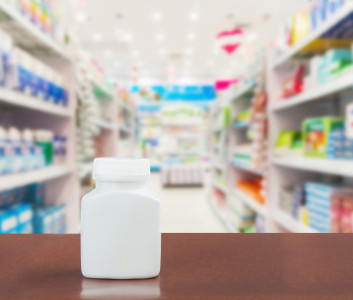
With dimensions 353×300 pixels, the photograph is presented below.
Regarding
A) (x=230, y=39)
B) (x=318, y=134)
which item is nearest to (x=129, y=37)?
(x=230, y=39)

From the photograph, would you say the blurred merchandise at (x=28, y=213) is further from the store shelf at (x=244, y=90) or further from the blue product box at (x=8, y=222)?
the store shelf at (x=244, y=90)

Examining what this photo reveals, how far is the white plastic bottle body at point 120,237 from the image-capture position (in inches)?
16.7

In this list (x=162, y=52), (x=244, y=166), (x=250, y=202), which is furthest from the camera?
(x=162, y=52)

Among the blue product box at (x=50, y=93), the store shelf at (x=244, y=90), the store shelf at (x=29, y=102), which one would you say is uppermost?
the store shelf at (x=244, y=90)

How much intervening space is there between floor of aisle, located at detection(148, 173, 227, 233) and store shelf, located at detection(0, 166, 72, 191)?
1834mm

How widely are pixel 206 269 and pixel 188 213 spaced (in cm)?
488

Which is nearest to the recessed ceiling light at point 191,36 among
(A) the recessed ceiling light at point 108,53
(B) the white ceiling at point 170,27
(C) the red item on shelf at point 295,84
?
(B) the white ceiling at point 170,27

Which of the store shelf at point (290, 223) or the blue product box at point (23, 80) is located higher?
the blue product box at point (23, 80)

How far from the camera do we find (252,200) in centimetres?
321

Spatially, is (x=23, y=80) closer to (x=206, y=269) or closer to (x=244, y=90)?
(x=206, y=269)

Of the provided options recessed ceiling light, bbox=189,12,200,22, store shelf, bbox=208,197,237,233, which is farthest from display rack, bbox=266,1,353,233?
recessed ceiling light, bbox=189,12,200,22

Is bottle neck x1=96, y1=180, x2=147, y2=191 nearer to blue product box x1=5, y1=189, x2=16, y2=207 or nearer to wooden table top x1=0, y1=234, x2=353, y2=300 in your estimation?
wooden table top x1=0, y1=234, x2=353, y2=300

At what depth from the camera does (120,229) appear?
43 cm

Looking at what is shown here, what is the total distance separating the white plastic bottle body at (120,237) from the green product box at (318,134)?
1704 millimetres
